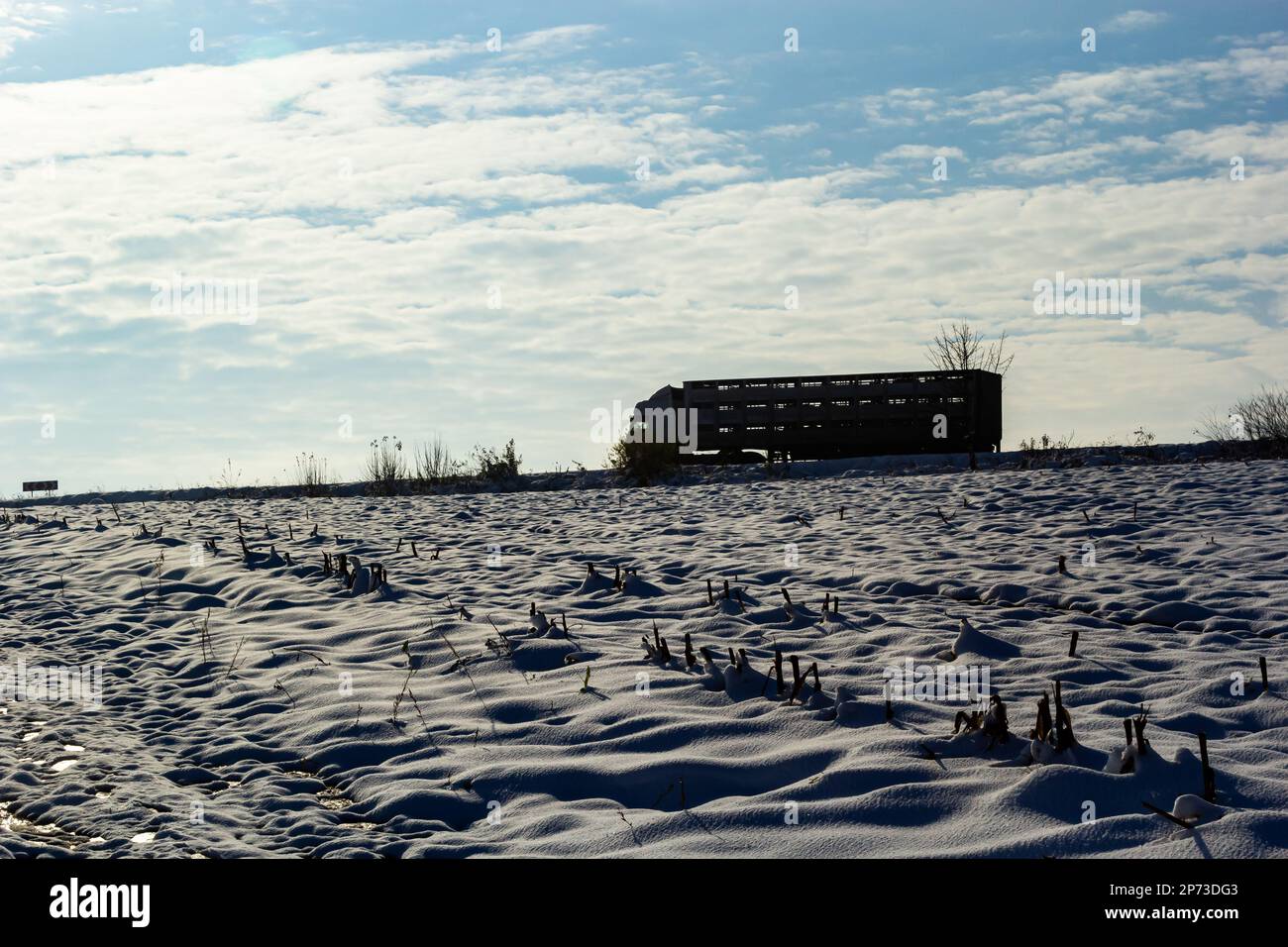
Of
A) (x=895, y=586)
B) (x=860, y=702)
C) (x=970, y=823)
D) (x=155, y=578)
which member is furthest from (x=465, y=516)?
(x=970, y=823)

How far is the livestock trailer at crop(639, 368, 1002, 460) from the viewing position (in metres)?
22.4

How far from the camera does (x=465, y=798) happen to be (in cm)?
423

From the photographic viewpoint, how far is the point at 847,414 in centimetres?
2269

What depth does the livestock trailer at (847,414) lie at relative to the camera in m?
22.4

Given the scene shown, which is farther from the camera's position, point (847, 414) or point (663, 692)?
point (847, 414)

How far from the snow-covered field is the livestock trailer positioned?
453 inches

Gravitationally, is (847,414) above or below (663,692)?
above

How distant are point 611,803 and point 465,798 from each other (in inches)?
23.6

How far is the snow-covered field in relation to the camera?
151 inches

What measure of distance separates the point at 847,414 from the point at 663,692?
18.0 metres

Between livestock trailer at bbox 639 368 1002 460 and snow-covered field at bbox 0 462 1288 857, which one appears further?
livestock trailer at bbox 639 368 1002 460

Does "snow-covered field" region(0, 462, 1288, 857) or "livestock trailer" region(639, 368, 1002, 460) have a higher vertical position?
"livestock trailer" region(639, 368, 1002, 460)

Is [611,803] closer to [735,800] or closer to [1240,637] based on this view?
[735,800]
